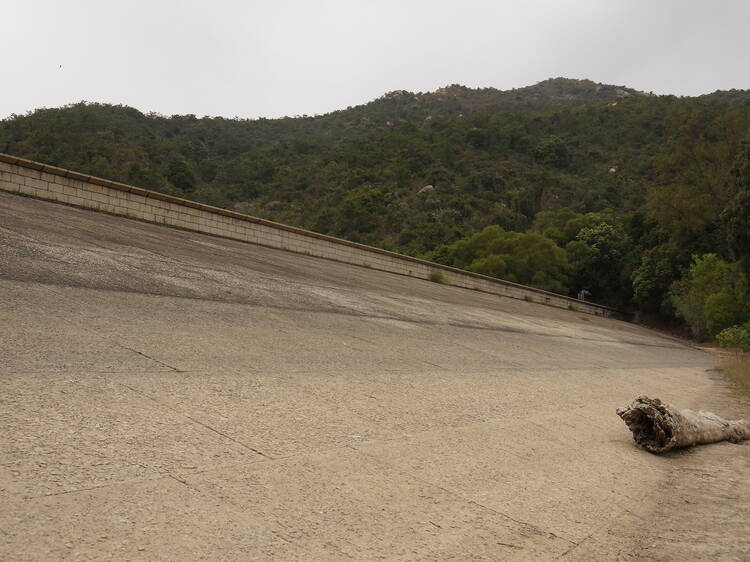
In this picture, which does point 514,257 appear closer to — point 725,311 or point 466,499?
point 725,311

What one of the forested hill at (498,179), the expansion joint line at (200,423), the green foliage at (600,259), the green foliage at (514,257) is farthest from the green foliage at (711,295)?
the expansion joint line at (200,423)

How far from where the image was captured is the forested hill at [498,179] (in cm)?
4400

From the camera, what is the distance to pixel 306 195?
212ft

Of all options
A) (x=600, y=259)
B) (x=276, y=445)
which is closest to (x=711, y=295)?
(x=600, y=259)

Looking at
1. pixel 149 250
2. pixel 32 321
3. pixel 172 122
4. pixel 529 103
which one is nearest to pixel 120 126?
pixel 172 122

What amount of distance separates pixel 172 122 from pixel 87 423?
8447cm

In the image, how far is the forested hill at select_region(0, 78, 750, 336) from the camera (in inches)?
1732

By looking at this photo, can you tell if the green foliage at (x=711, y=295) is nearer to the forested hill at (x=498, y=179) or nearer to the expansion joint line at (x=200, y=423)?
the forested hill at (x=498, y=179)

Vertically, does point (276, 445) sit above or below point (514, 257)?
below

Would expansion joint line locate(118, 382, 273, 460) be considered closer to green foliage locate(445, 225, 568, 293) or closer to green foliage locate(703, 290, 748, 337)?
green foliage locate(703, 290, 748, 337)

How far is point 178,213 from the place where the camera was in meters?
16.0

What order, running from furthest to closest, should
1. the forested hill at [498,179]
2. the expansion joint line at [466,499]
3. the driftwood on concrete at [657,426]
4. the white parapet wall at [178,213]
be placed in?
the forested hill at [498,179] < the white parapet wall at [178,213] < the driftwood on concrete at [657,426] < the expansion joint line at [466,499]

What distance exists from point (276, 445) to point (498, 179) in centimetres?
7555

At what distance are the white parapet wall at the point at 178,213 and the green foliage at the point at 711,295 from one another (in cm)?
1447
